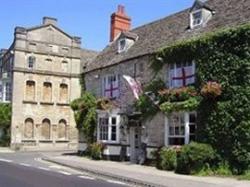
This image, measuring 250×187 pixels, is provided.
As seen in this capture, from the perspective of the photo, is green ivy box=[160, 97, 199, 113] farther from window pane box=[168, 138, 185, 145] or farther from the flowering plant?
window pane box=[168, 138, 185, 145]

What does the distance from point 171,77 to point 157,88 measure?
3.73 feet

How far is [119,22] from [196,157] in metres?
20.4

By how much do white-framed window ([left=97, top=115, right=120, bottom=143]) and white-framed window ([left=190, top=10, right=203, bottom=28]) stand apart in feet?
24.0

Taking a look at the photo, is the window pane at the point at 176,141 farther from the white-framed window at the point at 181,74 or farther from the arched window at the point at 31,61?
the arched window at the point at 31,61

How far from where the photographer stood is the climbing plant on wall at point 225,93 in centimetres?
2034

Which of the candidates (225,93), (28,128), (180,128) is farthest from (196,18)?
(28,128)

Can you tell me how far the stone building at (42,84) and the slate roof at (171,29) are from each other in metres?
13.7

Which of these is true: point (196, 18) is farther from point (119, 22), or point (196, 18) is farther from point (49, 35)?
point (49, 35)

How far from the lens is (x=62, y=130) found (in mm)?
48469

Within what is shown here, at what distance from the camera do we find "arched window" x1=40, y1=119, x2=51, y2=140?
46987mm

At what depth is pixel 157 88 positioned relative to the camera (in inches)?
1006

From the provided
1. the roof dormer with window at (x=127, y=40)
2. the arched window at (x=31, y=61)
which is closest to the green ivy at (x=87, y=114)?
the roof dormer with window at (x=127, y=40)

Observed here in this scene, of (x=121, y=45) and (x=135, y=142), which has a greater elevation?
(x=121, y=45)

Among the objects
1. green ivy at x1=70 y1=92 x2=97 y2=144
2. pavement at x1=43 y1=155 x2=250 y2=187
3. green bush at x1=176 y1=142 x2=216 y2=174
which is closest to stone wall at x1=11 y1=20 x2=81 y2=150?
green ivy at x1=70 y1=92 x2=97 y2=144
